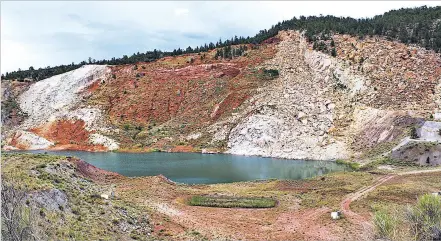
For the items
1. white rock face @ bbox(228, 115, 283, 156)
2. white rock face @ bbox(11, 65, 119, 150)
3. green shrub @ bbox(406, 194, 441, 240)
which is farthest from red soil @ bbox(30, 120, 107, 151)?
green shrub @ bbox(406, 194, 441, 240)

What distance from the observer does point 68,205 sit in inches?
1229

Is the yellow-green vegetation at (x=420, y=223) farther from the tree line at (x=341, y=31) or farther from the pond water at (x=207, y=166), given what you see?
the tree line at (x=341, y=31)

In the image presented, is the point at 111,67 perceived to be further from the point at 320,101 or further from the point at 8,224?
the point at 8,224

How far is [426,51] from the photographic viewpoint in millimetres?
91500

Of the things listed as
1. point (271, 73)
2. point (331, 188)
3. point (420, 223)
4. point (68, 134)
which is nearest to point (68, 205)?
point (420, 223)

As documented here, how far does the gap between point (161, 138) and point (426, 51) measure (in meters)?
58.8

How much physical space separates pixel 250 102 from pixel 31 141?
50.5m

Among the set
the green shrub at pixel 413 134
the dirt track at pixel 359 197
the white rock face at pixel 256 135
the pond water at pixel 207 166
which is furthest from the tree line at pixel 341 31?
the dirt track at pixel 359 197

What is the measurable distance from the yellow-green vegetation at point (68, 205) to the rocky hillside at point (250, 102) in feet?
153

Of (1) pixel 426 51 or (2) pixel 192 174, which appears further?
(1) pixel 426 51

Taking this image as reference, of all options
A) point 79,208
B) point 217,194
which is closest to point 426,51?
point 217,194

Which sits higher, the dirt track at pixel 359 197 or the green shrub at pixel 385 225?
the green shrub at pixel 385 225

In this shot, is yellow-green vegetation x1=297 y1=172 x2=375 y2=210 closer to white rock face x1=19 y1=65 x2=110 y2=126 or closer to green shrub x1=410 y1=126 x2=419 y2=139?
green shrub x1=410 y1=126 x2=419 y2=139

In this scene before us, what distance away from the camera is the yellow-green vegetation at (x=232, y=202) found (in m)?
40.3
